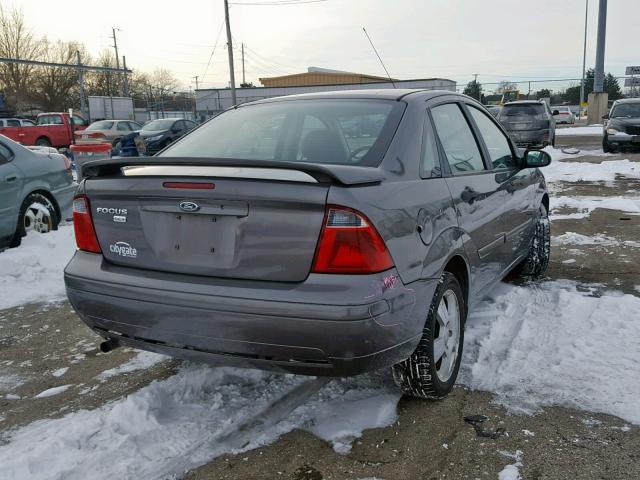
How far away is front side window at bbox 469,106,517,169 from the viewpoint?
13.5ft

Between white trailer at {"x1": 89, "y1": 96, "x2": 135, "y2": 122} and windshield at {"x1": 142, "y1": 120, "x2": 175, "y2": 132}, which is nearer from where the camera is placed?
windshield at {"x1": 142, "y1": 120, "x2": 175, "y2": 132}

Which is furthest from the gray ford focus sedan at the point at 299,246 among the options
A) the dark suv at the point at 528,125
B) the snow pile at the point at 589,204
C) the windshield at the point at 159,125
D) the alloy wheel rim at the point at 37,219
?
the windshield at the point at 159,125

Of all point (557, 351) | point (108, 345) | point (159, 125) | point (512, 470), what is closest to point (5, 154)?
point (108, 345)

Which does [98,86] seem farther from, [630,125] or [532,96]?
[630,125]

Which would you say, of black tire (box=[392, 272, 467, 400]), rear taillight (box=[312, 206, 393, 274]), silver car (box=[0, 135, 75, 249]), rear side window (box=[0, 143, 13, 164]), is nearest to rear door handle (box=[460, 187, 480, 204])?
black tire (box=[392, 272, 467, 400])

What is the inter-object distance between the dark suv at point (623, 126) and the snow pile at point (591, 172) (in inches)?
147

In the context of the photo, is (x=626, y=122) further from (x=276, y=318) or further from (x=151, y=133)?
(x=276, y=318)

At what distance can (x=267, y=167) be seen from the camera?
257 centimetres

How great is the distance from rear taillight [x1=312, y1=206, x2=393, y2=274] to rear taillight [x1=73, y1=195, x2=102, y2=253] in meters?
1.25

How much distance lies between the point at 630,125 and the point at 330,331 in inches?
685

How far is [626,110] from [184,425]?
18585 mm

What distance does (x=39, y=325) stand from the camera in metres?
4.49

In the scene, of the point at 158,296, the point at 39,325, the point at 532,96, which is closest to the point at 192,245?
the point at 158,296

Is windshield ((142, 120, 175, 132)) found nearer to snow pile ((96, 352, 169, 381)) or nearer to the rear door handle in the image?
snow pile ((96, 352, 169, 381))
